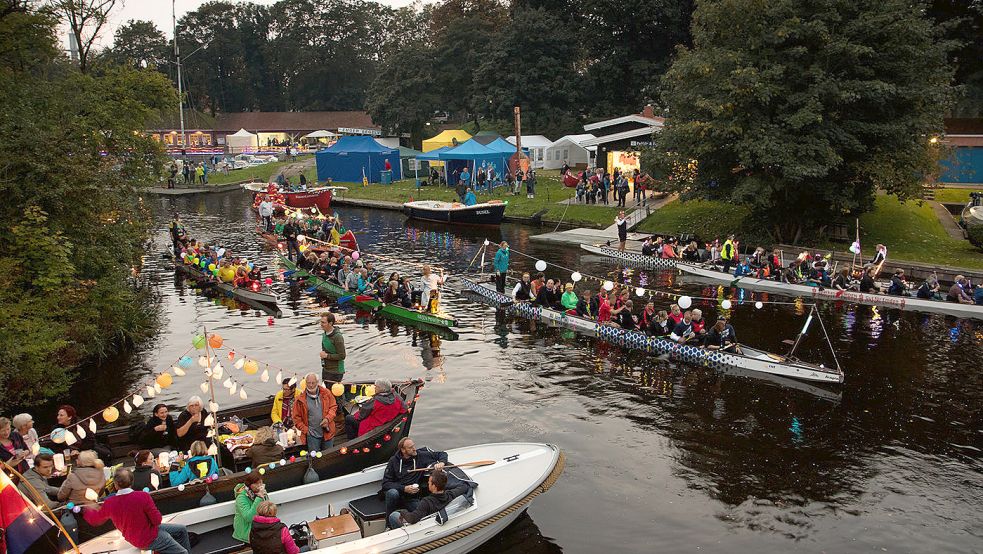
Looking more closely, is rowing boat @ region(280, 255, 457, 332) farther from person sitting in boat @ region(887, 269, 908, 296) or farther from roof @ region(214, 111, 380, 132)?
roof @ region(214, 111, 380, 132)

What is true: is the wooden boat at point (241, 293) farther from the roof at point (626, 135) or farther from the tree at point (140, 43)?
the tree at point (140, 43)

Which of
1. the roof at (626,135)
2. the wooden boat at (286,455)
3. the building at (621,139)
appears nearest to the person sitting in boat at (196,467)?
the wooden boat at (286,455)

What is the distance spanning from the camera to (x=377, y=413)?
1412cm

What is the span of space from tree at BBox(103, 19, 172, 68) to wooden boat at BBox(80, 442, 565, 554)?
376ft

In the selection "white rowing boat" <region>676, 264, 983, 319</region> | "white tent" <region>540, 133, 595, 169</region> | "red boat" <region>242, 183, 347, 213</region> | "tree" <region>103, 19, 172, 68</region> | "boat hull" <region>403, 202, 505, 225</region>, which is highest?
"tree" <region>103, 19, 172, 68</region>

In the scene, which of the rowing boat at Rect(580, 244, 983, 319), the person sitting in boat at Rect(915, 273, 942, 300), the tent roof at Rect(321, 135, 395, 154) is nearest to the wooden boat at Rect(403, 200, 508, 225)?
the rowing boat at Rect(580, 244, 983, 319)

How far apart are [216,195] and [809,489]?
5976 cm

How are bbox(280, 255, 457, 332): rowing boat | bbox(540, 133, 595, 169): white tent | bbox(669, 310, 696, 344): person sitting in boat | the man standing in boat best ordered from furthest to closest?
1. bbox(540, 133, 595, 169): white tent
2. bbox(280, 255, 457, 332): rowing boat
3. bbox(669, 310, 696, 344): person sitting in boat
4. the man standing in boat

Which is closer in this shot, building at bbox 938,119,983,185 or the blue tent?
building at bbox 938,119,983,185

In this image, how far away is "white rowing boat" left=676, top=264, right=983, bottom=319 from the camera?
2494 centimetres

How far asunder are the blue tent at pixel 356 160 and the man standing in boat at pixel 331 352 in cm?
4931

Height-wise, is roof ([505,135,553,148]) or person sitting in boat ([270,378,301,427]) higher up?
roof ([505,135,553,148])

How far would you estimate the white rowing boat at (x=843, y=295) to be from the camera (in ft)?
81.8

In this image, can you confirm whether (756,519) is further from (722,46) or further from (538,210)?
(538,210)
